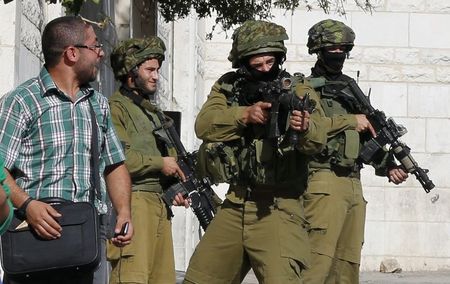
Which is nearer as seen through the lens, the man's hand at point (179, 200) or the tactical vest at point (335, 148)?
the man's hand at point (179, 200)

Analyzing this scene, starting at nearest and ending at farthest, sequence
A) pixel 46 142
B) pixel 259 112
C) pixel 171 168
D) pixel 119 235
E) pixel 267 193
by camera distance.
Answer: pixel 46 142 < pixel 119 235 < pixel 259 112 < pixel 267 193 < pixel 171 168

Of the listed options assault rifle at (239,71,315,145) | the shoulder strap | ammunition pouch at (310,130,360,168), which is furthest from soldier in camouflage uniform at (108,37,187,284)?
the shoulder strap

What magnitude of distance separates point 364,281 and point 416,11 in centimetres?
376

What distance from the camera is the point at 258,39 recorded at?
725cm

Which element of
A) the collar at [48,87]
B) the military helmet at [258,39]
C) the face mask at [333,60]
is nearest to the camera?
the collar at [48,87]

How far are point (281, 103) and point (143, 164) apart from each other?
1.84m

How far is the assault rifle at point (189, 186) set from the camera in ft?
29.0

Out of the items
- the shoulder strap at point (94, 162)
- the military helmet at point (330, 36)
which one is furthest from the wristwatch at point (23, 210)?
the military helmet at point (330, 36)

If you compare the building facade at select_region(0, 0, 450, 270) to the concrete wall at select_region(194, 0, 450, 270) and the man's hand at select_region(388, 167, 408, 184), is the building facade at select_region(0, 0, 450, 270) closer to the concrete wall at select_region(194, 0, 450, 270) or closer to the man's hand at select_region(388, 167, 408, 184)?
the concrete wall at select_region(194, 0, 450, 270)

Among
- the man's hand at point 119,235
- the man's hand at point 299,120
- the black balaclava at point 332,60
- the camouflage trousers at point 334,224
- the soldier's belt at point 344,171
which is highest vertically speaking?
the black balaclava at point 332,60

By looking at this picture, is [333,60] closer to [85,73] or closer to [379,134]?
[379,134]

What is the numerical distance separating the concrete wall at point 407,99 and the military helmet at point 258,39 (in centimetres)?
957

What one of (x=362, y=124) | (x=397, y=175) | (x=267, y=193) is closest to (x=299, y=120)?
(x=267, y=193)

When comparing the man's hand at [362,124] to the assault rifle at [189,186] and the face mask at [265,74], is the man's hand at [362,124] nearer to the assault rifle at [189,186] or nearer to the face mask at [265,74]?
the assault rifle at [189,186]
